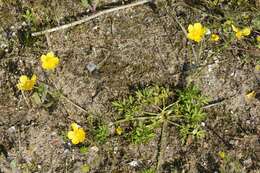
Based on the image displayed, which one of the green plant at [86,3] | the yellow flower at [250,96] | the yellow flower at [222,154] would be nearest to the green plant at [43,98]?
the green plant at [86,3]

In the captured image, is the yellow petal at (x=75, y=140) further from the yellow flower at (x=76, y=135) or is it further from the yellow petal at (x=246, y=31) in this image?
the yellow petal at (x=246, y=31)

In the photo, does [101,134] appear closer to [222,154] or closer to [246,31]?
[222,154]

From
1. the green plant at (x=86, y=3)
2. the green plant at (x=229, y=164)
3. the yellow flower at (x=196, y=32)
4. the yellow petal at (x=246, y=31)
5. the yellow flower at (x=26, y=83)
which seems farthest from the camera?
the green plant at (x=86, y=3)

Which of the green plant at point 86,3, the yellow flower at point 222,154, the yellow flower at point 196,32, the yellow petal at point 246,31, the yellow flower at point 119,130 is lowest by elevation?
the yellow flower at point 222,154

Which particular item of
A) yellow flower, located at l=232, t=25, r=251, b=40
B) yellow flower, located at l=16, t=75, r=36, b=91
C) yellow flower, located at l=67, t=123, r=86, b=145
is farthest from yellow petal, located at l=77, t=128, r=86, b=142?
yellow flower, located at l=232, t=25, r=251, b=40

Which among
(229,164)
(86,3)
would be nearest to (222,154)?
(229,164)

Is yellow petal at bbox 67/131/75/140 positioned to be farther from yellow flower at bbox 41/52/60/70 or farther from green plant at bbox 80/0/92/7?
green plant at bbox 80/0/92/7
